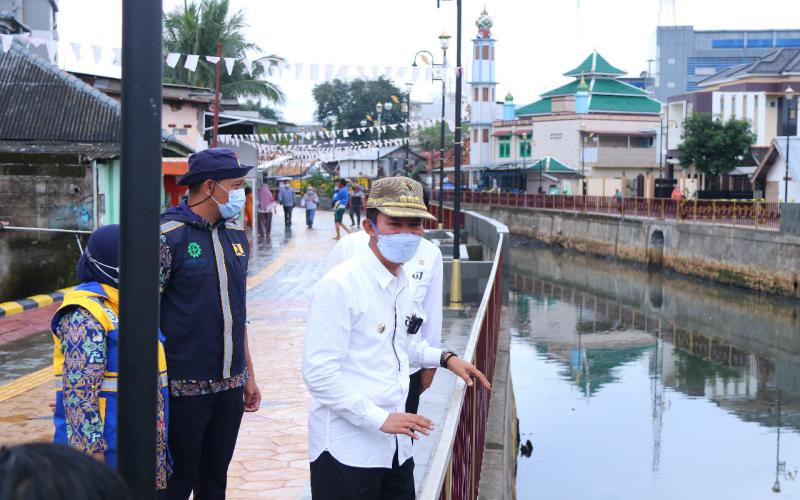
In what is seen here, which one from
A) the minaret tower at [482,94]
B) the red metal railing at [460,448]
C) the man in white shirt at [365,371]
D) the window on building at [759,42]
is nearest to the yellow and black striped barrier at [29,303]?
the red metal railing at [460,448]

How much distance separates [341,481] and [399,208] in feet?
3.36

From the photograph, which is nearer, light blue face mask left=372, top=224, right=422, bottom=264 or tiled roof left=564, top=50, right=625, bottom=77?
light blue face mask left=372, top=224, right=422, bottom=264

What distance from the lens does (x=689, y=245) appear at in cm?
3284

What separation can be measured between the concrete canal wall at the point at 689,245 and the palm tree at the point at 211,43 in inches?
547

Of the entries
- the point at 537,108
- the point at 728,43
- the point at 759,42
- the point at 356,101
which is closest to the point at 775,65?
the point at 537,108

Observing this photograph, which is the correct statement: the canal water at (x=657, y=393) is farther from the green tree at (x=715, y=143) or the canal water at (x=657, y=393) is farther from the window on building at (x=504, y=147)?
the window on building at (x=504, y=147)

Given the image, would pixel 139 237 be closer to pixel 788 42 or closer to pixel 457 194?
pixel 457 194

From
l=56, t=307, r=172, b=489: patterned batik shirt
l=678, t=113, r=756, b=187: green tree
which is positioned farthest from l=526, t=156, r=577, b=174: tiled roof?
l=56, t=307, r=172, b=489: patterned batik shirt

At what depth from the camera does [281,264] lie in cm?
2098

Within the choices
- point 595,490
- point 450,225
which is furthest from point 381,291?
point 450,225

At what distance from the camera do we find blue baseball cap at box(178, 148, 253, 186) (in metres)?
4.23

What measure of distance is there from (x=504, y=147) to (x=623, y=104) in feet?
35.3

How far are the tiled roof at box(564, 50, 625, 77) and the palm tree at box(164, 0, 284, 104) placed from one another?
38.2m

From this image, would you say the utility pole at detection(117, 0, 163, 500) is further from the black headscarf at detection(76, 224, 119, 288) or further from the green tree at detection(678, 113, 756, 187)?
the green tree at detection(678, 113, 756, 187)
